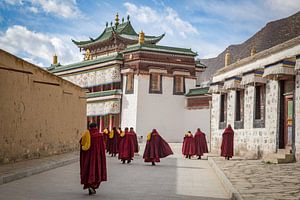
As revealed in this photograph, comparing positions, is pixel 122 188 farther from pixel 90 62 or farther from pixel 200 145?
pixel 90 62

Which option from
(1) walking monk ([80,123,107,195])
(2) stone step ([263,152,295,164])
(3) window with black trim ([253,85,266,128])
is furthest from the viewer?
(3) window with black trim ([253,85,266,128])

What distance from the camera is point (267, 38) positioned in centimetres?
7900

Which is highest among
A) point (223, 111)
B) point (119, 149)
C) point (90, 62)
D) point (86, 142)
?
point (90, 62)

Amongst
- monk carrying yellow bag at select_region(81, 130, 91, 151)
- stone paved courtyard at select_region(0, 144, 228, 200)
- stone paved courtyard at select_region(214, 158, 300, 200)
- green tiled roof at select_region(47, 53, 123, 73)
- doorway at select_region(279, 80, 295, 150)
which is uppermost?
green tiled roof at select_region(47, 53, 123, 73)

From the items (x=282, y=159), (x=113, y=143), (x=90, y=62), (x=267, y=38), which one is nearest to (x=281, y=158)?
(x=282, y=159)

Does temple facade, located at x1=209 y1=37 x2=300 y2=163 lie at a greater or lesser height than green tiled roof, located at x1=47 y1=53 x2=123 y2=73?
lesser

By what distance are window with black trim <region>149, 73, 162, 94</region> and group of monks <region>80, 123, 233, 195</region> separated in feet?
41.5

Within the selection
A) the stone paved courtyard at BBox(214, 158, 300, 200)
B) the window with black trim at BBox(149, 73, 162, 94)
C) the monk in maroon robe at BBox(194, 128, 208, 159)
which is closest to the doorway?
the stone paved courtyard at BBox(214, 158, 300, 200)

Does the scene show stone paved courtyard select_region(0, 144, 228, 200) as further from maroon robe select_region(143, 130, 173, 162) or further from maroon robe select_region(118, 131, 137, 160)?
maroon robe select_region(118, 131, 137, 160)

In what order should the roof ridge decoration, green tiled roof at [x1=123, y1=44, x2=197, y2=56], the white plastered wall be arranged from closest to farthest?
the white plastered wall → green tiled roof at [x1=123, y1=44, x2=197, y2=56] → the roof ridge decoration

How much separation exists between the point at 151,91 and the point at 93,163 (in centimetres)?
2769

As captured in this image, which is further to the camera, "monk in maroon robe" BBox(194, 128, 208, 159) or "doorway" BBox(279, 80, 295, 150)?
"monk in maroon robe" BBox(194, 128, 208, 159)

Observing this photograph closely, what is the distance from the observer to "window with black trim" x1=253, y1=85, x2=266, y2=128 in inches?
712

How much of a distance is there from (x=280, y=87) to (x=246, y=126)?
3.48 m
